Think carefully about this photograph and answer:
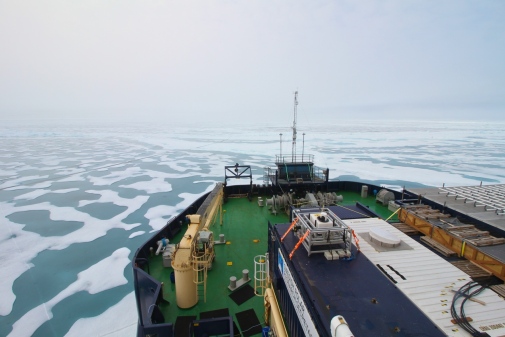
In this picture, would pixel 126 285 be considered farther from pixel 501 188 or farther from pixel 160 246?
pixel 501 188

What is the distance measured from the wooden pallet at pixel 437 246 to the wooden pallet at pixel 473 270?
373 millimetres

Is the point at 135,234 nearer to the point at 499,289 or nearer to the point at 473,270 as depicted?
the point at 473,270

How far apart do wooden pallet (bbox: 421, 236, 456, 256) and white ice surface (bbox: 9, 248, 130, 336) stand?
13277mm

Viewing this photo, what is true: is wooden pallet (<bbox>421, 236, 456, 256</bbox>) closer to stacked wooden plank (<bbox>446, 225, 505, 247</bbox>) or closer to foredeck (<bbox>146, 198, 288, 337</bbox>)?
stacked wooden plank (<bbox>446, 225, 505, 247</bbox>)

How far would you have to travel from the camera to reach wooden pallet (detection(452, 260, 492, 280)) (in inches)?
240

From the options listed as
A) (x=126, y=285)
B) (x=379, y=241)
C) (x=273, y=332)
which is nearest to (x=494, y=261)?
(x=379, y=241)

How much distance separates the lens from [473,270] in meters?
6.41

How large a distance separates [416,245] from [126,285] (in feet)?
41.7

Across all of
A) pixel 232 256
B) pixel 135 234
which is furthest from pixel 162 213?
pixel 232 256

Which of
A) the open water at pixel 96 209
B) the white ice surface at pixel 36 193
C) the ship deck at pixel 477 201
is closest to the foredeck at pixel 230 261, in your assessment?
the open water at pixel 96 209

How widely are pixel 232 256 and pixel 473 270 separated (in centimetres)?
814

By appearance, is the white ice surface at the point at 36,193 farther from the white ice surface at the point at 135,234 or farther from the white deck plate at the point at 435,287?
the white deck plate at the point at 435,287

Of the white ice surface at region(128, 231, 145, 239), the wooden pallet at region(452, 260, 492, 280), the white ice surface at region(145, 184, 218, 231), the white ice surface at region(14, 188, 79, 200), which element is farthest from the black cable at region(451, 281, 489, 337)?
the white ice surface at region(14, 188, 79, 200)

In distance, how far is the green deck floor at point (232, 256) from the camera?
28.6 feet
